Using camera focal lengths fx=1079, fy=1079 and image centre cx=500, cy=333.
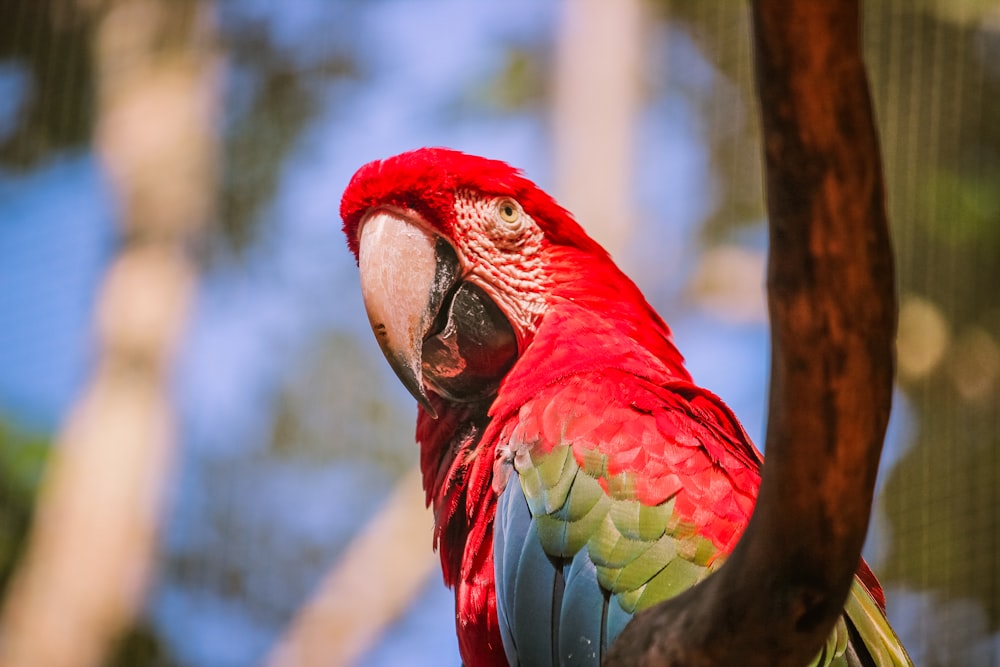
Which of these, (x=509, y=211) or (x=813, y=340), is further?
(x=509, y=211)

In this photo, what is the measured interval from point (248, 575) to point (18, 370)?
1089mm

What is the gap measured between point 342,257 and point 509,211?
7.33 ft

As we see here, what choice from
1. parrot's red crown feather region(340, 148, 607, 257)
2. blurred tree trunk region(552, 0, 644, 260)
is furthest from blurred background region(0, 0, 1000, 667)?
parrot's red crown feather region(340, 148, 607, 257)

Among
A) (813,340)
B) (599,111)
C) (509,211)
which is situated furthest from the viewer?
(599,111)

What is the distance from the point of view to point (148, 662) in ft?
10.8

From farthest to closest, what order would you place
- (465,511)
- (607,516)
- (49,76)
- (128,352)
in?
(49,76), (128,352), (465,511), (607,516)

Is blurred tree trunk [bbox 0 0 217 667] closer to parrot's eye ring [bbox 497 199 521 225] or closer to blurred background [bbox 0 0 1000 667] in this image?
blurred background [bbox 0 0 1000 667]

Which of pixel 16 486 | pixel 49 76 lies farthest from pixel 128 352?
pixel 49 76

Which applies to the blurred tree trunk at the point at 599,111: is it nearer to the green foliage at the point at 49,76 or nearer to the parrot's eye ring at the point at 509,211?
the parrot's eye ring at the point at 509,211

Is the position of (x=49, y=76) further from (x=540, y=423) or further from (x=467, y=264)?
(x=540, y=423)

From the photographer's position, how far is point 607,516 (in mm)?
1126

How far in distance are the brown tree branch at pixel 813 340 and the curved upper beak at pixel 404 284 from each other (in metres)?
0.70

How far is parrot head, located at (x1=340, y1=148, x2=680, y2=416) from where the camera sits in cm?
138

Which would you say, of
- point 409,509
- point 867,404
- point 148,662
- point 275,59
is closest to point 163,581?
point 148,662
